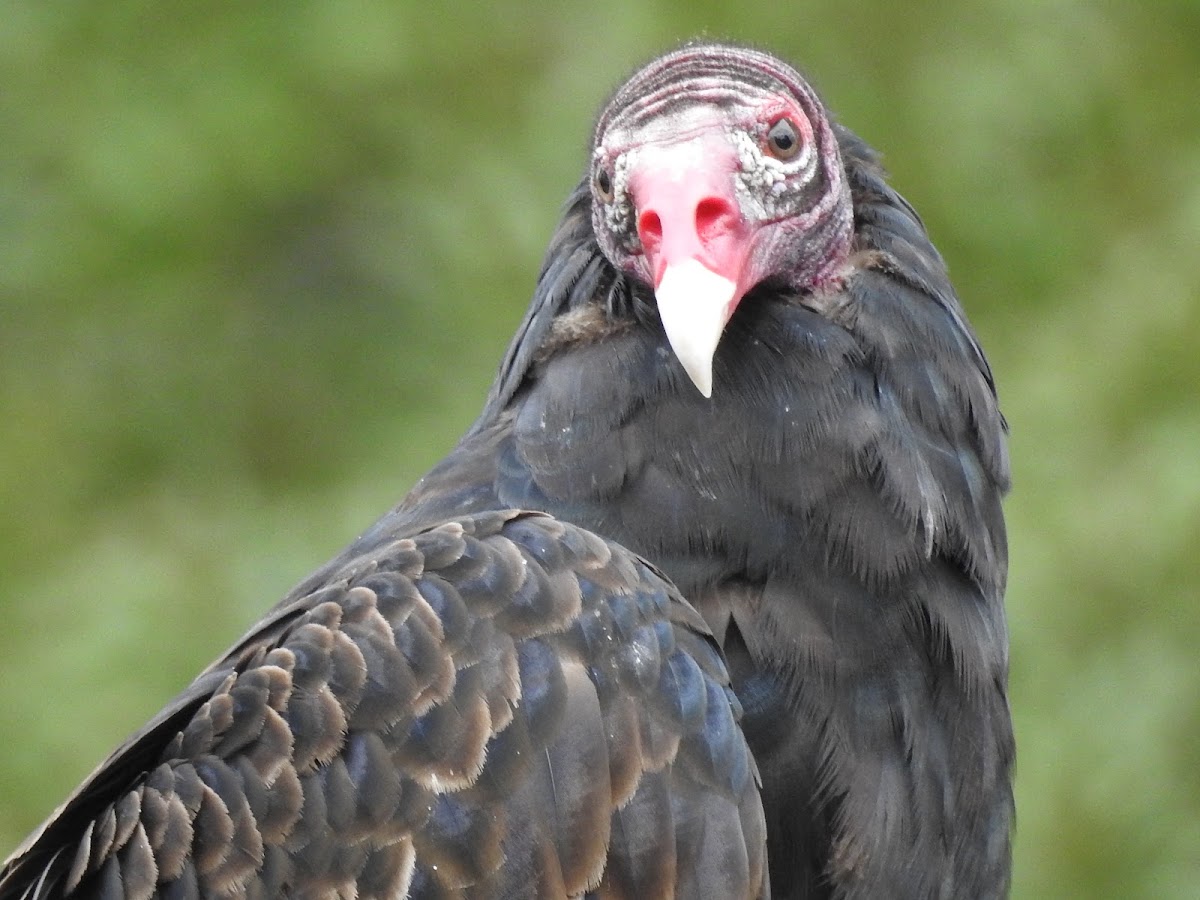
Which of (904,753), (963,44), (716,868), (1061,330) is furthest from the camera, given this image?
(963,44)

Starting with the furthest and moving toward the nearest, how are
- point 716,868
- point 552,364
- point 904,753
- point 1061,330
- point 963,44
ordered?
point 963,44 → point 1061,330 → point 552,364 → point 904,753 → point 716,868

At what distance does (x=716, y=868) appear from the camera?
2.31 m

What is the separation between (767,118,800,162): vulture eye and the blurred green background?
7.80 feet

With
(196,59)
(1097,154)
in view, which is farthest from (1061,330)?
(196,59)

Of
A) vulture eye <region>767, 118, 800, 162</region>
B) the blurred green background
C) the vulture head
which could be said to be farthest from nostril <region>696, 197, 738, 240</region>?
the blurred green background

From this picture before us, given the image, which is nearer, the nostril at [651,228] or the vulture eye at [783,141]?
the nostril at [651,228]

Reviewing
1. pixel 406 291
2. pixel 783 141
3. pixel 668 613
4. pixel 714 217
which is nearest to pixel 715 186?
pixel 714 217

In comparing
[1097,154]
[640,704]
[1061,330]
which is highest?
[1097,154]

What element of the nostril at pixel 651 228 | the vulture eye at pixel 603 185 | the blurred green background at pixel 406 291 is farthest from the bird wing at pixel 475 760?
the blurred green background at pixel 406 291

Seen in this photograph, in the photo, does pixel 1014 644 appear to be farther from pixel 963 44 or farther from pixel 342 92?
pixel 342 92

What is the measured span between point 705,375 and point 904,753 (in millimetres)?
615

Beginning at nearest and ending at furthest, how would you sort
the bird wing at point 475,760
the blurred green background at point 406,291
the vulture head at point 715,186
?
the bird wing at point 475,760, the vulture head at point 715,186, the blurred green background at point 406,291

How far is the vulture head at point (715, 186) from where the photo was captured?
251 centimetres

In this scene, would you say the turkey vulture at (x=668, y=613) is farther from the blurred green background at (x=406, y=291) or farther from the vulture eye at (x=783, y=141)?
the blurred green background at (x=406, y=291)
